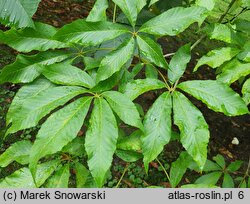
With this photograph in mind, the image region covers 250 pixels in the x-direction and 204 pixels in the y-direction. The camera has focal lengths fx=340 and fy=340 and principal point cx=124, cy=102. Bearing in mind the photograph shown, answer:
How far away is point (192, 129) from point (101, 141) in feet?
0.85

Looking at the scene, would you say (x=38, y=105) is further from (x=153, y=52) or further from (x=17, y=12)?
(x=153, y=52)

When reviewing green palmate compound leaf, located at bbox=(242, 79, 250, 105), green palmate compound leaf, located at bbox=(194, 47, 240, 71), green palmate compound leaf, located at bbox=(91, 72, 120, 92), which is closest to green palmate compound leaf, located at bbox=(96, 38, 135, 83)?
green palmate compound leaf, located at bbox=(91, 72, 120, 92)

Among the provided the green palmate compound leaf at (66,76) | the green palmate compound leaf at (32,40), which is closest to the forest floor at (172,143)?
the green palmate compound leaf at (32,40)

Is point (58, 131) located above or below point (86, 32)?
below

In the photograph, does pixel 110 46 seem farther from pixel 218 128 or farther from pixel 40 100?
pixel 218 128

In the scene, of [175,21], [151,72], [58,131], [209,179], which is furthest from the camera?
[209,179]

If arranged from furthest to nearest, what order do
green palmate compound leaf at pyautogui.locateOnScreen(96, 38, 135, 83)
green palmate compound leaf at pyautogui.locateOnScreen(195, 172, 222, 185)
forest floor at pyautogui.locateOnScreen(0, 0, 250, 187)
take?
forest floor at pyautogui.locateOnScreen(0, 0, 250, 187) → green palmate compound leaf at pyautogui.locateOnScreen(195, 172, 222, 185) → green palmate compound leaf at pyautogui.locateOnScreen(96, 38, 135, 83)

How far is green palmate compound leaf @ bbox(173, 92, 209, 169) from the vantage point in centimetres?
93

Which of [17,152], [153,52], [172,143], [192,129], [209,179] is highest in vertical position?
[153,52]

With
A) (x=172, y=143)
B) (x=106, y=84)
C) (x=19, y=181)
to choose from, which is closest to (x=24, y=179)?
(x=19, y=181)

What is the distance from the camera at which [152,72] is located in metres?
1.23

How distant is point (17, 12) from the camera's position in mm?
939

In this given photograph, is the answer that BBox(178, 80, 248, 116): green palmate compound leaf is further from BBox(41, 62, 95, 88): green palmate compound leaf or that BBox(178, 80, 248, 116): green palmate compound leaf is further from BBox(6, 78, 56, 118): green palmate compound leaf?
BBox(6, 78, 56, 118): green palmate compound leaf

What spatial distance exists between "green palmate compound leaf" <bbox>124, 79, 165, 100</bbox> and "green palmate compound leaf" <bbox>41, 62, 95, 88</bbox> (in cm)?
11
